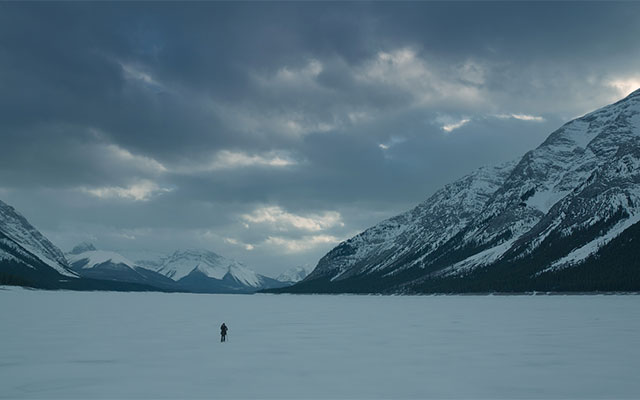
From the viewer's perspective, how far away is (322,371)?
3064cm

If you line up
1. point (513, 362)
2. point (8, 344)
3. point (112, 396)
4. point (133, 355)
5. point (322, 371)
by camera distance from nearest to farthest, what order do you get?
1. point (112, 396)
2. point (322, 371)
3. point (513, 362)
4. point (133, 355)
5. point (8, 344)

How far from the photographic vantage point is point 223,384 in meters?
26.8

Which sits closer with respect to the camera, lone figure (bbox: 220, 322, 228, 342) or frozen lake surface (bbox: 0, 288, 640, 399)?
frozen lake surface (bbox: 0, 288, 640, 399)

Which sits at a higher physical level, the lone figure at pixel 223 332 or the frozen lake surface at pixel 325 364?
the lone figure at pixel 223 332

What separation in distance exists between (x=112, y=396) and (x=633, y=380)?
82.2 feet

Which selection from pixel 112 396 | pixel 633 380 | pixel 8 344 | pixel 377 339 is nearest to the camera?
pixel 112 396

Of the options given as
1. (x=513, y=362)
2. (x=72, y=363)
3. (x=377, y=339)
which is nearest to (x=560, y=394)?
(x=513, y=362)

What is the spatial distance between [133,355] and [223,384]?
503 inches

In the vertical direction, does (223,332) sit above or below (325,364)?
above

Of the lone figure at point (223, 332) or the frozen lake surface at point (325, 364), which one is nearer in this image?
the frozen lake surface at point (325, 364)

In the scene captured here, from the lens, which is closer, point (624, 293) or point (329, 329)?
point (329, 329)

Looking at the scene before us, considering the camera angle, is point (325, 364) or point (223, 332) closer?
point (325, 364)

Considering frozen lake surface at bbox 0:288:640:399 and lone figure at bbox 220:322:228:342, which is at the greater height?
lone figure at bbox 220:322:228:342

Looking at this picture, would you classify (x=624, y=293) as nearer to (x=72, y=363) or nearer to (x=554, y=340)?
(x=554, y=340)
